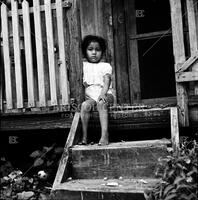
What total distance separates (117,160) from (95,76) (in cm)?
145

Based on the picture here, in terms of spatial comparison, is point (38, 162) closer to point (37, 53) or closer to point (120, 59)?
point (37, 53)

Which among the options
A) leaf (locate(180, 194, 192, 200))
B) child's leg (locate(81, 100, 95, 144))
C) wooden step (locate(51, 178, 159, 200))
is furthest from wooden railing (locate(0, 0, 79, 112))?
leaf (locate(180, 194, 192, 200))

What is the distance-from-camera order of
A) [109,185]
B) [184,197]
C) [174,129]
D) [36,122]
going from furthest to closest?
[36,122], [174,129], [109,185], [184,197]

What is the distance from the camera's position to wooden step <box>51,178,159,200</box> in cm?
307

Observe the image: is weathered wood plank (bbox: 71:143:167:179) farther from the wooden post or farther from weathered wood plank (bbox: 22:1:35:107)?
weathered wood plank (bbox: 22:1:35:107)

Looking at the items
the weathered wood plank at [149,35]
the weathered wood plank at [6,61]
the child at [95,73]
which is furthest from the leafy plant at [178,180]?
the weathered wood plank at [149,35]

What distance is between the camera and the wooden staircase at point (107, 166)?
3.28 m

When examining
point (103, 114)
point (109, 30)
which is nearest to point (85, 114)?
point (103, 114)

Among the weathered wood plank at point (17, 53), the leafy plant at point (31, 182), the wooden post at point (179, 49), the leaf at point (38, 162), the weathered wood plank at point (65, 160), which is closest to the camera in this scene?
the weathered wood plank at point (65, 160)

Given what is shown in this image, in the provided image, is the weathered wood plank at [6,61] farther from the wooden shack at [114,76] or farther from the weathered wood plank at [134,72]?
the weathered wood plank at [134,72]

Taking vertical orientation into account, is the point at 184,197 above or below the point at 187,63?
below

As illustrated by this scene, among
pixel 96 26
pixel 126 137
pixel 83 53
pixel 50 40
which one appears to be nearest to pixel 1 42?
pixel 50 40

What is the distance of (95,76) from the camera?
4.75m

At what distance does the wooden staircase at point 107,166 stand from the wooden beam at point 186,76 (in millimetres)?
516
